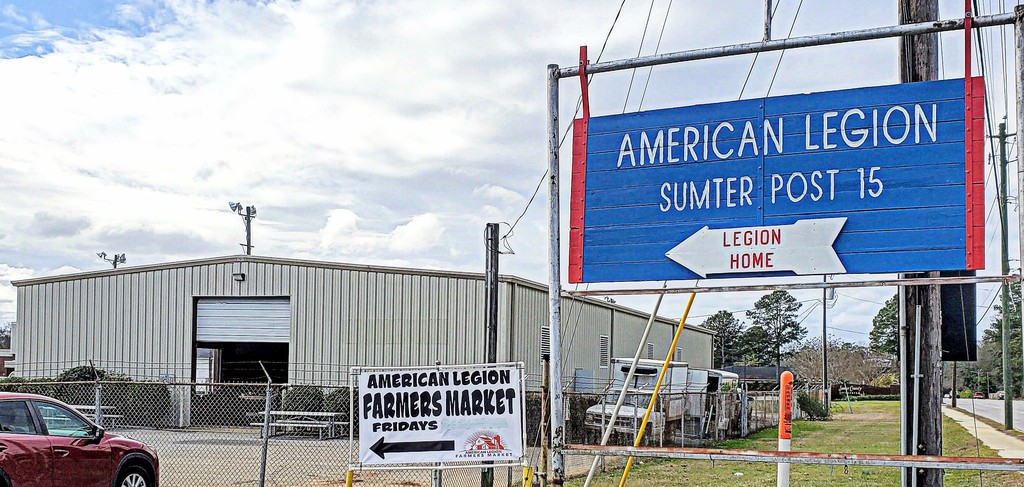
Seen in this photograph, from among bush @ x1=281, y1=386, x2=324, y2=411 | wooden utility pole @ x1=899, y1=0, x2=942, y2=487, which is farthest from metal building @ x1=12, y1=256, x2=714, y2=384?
wooden utility pole @ x1=899, y1=0, x2=942, y2=487

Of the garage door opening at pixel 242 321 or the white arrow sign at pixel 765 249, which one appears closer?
the white arrow sign at pixel 765 249

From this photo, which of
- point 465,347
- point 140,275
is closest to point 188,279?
point 140,275

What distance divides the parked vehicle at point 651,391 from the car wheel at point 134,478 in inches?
378

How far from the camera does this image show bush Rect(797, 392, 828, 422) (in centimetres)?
4097

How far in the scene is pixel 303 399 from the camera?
83.7ft

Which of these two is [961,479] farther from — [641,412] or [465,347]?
[465,347]

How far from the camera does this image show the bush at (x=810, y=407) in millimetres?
40969

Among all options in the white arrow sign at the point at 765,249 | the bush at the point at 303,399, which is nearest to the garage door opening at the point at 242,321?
the bush at the point at 303,399

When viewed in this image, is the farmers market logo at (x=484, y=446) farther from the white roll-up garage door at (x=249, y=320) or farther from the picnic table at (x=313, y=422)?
the white roll-up garage door at (x=249, y=320)

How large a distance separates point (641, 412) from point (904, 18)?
15.9 metres

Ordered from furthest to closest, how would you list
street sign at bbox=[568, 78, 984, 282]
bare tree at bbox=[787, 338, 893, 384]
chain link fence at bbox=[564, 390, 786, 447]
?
bare tree at bbox=[787, 338, 893, 384]
chain link fence at bbox=[564, 390, 786, 447]
street sign at bbox=[568, 78, 984, 282]

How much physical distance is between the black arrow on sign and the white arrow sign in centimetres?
284

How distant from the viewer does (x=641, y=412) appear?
2322 cm

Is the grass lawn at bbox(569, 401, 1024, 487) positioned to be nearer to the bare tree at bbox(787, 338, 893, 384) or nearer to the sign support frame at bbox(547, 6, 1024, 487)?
the sign support frame at bbox(547, 6, 1024, 487)
